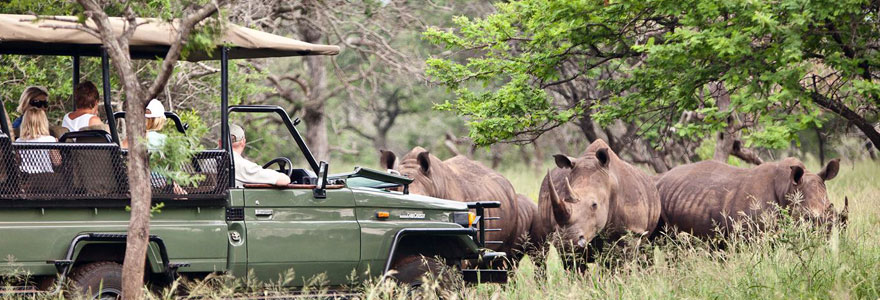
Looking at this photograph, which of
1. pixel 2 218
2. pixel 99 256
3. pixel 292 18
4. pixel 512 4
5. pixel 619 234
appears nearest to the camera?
pixel 2 218

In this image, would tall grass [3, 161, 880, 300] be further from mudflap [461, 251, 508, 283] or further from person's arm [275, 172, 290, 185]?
person's arm [275, 172, 290, 185]

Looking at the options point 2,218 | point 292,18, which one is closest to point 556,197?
point 2,218

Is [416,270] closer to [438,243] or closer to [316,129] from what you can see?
[438,243]

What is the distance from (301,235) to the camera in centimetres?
802

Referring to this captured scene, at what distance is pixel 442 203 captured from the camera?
874 cm

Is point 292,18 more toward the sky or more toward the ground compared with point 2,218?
more toward the sky

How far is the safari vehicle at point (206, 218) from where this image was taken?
7160mm

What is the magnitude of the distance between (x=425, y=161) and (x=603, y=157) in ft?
6.45

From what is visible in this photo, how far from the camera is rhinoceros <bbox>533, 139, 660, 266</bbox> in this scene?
11.1 metres

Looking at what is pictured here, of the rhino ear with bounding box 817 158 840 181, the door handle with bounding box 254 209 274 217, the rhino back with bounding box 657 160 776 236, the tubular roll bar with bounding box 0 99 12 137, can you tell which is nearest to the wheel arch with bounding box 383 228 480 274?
the door handle with bounding box 254 209 274 217

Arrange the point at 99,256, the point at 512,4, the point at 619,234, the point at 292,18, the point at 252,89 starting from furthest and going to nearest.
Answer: the point at 292,18
the point at 252,89
the point at 512,4
the point at 619,234
the point at 99,256

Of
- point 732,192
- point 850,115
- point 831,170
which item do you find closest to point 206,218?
point 850,115

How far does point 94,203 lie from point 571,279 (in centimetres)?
387

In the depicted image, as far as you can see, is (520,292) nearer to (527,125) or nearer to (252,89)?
(527,125)
